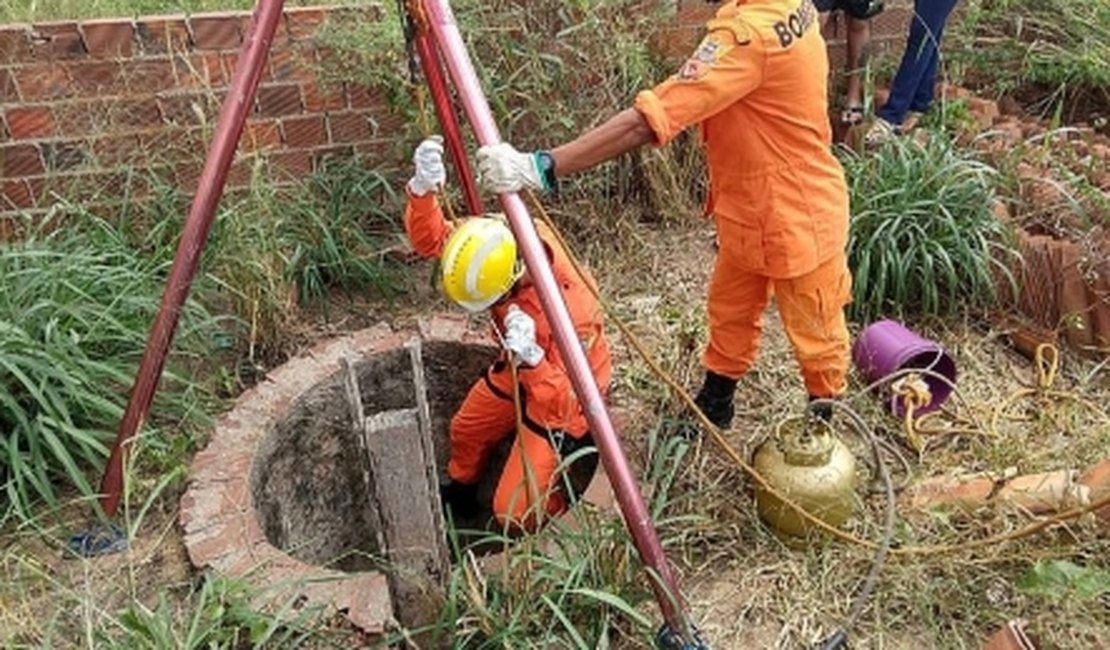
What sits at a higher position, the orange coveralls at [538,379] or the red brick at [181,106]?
the red brick at [181,106]

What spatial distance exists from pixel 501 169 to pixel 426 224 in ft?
2.49

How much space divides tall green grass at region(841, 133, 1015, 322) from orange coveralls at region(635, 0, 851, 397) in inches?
27.4

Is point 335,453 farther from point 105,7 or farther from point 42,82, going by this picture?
point 105,7

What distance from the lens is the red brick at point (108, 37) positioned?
3.41m

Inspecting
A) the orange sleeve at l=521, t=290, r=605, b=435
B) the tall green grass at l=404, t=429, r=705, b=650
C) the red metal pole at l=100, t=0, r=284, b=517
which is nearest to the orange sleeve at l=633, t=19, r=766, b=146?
the orange sleeve at l=521, t=290, r=605, b=435

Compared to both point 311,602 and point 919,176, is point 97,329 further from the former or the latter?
point 919,176

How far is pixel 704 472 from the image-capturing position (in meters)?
2.94

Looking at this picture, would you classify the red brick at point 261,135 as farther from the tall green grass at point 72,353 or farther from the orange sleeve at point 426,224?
the orange sleeve at point 426,224

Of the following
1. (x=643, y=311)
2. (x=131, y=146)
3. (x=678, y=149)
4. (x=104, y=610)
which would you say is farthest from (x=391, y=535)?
(x=678, y=149)

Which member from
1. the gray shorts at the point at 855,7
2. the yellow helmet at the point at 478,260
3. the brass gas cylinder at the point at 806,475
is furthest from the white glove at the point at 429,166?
the gray shorts at the point at 855,7

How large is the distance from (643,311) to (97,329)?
1854 millimetres

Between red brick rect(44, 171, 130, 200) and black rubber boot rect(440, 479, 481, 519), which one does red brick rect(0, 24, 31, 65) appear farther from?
black rubber boot rect(440, 479, 481, 519)

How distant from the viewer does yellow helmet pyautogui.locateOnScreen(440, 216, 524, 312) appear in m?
2.42

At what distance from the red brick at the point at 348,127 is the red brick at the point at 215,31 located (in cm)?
44
